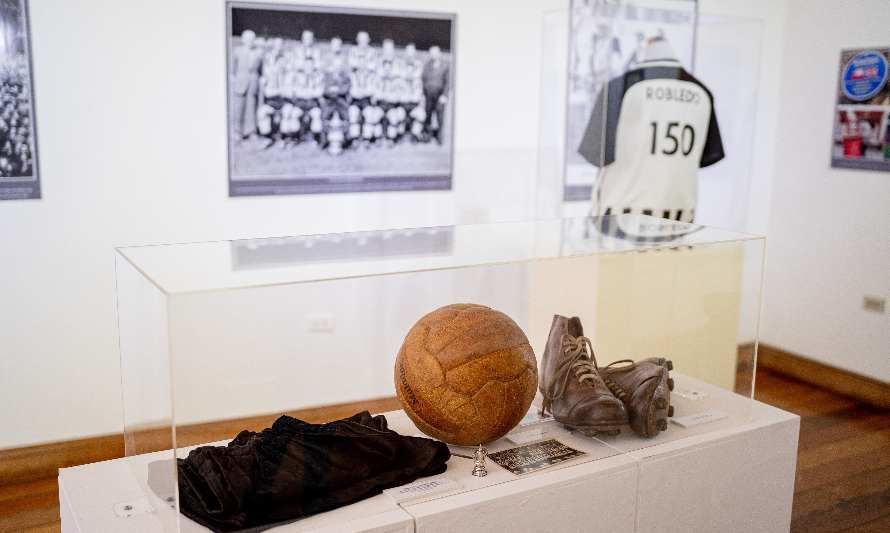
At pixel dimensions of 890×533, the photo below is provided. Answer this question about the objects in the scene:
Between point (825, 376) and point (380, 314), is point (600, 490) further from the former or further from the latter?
point (825, 376)

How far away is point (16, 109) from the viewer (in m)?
3.06

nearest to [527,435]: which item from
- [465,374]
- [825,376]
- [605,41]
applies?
[465,374]

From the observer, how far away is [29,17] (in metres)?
3.03

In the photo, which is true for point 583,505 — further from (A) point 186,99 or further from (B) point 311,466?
(A) point 186,99

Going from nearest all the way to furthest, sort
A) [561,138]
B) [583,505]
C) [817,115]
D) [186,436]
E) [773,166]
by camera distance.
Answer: [186,436] < [583,505] < [561,138] < [817,115] < [773,166]

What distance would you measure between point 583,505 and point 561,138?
2.70 metres

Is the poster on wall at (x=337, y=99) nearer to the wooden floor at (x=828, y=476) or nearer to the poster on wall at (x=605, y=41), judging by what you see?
the poster on wall at (x=605, y=41)

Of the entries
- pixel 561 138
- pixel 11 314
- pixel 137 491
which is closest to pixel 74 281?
pixel 11 314

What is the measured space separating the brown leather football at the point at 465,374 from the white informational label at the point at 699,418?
0.48m

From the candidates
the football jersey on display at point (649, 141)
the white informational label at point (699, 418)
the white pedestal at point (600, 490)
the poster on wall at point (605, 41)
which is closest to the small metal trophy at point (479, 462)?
the white pedestal at point (600, 490)

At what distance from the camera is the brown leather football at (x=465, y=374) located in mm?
1703

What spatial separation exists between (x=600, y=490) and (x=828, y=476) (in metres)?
2.16
